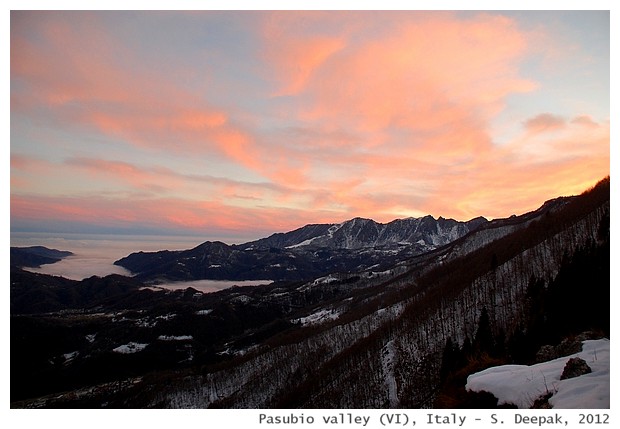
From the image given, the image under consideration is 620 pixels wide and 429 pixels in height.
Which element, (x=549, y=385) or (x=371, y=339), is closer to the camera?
(x=549, y=385)

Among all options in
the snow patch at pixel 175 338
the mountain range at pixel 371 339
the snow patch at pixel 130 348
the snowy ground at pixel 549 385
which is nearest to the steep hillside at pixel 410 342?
the mountain range at pixel 371 339

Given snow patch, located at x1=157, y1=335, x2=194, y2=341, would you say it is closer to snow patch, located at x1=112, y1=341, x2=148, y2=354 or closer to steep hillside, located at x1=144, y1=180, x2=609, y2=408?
snow patch, located at x1=112, y1=341, x2=148, y2=354

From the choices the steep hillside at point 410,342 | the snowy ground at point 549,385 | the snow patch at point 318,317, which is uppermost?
the snowy ground at point 549,385

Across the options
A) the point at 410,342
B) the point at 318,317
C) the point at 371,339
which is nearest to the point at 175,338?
the point at 318,317

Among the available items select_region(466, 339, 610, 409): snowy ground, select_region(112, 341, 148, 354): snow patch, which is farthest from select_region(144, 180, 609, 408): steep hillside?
select_region(112, 341, 148, 354): snow patch

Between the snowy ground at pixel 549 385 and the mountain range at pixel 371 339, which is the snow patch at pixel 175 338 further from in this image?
the snowy ground at pixel 549 385

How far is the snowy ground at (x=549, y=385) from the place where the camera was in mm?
6602

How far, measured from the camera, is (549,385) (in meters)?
6.88

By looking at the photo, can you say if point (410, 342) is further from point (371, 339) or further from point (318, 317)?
point (318, 317)

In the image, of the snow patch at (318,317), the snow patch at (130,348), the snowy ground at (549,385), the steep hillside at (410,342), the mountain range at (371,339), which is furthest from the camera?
the snow patch at (130,348)

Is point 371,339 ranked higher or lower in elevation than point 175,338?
higher

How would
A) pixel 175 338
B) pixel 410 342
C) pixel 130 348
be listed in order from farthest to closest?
pixel 175 338 < pixel 130 348 < pixel 410 342

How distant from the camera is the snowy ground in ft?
21.7
